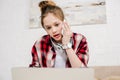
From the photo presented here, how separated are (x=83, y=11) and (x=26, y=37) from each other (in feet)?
2.45

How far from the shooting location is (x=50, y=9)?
2.35 m

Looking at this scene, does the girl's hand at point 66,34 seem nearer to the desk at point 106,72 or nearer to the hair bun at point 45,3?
the hair bun at point 45,3

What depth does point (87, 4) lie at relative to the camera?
2.26 metres

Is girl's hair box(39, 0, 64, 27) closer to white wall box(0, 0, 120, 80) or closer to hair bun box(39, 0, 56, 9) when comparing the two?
hair bun box(39, 0, 56, 9)

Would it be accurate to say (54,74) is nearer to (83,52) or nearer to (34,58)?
(83,52)

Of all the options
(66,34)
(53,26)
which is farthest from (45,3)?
(66,34)

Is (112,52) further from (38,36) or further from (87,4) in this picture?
(38,36)

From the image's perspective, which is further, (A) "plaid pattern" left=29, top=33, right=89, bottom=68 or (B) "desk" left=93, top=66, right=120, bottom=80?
(A) "plaid pattern" left=29, top=33, right=89, bottom=68

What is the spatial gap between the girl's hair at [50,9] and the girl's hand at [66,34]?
0.09 meters

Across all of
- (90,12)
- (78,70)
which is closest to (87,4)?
(90,12)

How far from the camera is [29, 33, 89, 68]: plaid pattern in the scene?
7.20 ft

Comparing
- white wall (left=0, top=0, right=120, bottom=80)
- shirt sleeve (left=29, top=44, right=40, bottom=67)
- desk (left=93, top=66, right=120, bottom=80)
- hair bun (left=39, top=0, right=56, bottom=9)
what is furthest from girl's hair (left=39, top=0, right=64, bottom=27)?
desk (left=93, top=66, right=120, bottom=80)

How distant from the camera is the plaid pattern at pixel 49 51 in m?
2.20

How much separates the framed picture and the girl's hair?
0.15ft
